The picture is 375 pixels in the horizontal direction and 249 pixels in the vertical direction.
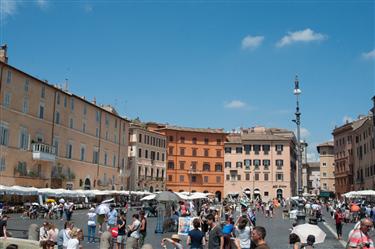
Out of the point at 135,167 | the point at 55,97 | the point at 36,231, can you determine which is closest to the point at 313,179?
the point at 135,167

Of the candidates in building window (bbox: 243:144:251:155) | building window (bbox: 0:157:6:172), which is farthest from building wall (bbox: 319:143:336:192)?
building window (bbox: 0:157:6:172)

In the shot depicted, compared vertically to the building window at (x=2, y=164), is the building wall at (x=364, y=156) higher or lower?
higher

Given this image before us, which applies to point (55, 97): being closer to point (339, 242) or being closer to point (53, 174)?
point (53, 174)

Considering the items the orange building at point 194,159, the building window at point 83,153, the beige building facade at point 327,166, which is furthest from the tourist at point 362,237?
the beige building facade at point 327,166

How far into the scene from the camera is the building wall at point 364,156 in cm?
6056

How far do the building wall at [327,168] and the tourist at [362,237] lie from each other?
97.9m

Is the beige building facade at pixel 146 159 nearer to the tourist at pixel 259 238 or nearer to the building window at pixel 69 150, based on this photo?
the building window at pixel 69 150

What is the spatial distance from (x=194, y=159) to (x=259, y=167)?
452 inches

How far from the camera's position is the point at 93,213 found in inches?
730

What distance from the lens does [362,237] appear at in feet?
27.3

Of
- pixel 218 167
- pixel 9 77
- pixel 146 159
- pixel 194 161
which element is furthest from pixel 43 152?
pixel 218 167

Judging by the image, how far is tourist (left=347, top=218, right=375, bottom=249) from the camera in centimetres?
820

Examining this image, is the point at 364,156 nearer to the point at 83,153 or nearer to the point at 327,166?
the point at 83,153

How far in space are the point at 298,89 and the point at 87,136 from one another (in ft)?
121
